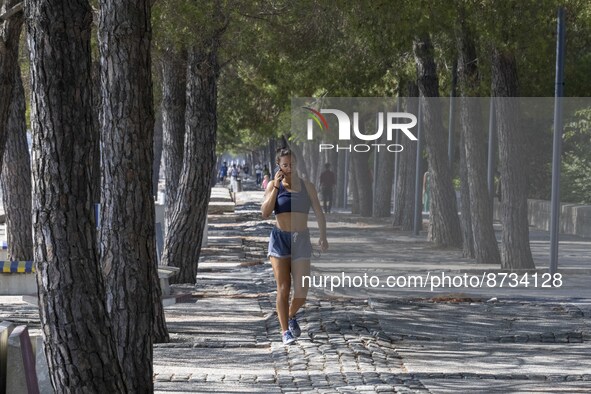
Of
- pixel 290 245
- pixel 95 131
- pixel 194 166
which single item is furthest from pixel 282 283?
pixel 194 166

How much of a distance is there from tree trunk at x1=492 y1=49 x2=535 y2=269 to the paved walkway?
0.45 metres

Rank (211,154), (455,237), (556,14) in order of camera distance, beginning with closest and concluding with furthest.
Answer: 1. (211,154)
2. (556,14)
3. (455,237)

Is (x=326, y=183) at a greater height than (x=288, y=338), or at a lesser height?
greater

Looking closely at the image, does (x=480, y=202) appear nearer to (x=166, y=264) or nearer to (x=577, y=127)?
(x=166, y=264)

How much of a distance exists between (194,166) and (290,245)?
7.15m

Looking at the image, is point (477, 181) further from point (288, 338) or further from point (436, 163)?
point (288, 338)

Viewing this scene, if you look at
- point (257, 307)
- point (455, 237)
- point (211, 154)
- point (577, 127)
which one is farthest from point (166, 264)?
point (577, 127)

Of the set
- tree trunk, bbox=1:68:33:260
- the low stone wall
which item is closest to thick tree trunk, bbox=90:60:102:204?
tree trunk, bbox=1:68:33:260

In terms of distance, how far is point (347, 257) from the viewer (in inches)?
989

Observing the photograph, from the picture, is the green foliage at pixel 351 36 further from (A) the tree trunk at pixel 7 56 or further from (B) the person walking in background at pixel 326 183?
(A) the tree trunk at pixel 7 56

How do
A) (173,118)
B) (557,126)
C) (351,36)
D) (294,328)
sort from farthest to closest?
(351,36), (173,118), (557,126), (294,328)

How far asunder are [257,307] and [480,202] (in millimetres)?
8362

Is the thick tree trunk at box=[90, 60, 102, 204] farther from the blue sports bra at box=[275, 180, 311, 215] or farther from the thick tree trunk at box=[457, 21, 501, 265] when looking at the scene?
the thick tree trunk at box=[457, 21, 501, 265]

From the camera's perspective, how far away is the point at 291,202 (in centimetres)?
1341
